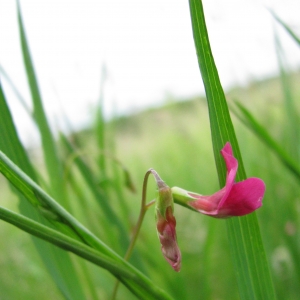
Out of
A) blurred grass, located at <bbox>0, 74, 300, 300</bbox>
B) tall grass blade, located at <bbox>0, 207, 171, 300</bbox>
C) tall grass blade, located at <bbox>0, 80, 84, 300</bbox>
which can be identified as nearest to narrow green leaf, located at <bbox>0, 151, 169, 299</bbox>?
tall grass blade, located at <bbox>0, 207, 171, 300</bbox>

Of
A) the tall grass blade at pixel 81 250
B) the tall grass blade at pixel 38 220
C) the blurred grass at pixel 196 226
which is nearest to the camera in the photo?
the tall grass blade at pixel 81 250

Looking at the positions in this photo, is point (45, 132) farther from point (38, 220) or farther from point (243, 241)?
point (243, 241)

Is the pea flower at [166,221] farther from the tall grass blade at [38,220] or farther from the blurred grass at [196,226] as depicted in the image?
the blurred grass at [196,226]

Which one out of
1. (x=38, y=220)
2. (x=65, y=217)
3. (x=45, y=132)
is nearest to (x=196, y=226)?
(x=45, y=132)

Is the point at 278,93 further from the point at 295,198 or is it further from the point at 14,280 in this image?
the point at 14,280

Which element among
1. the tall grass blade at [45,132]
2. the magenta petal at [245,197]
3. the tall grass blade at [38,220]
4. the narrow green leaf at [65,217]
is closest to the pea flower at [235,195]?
the magenta petal at [245,197]

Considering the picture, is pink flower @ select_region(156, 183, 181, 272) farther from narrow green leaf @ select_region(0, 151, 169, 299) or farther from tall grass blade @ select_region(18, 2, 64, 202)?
tall grass blade @ select_region(18, 2, 64, 202)
